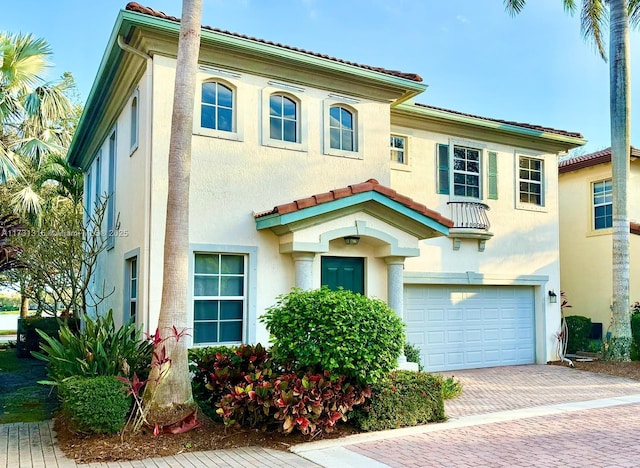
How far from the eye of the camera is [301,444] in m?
7.30

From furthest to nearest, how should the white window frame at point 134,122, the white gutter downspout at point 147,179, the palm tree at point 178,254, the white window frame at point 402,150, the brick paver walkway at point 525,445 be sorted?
the white window frame at point 402,150
the white window frame at point 134,122
the white gutter downspout at point 147,179
the palm tree at point 178,254
the brick paver walkway at point 525,445

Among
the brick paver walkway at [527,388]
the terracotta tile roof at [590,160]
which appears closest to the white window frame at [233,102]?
the brick paver walkway at [527,388]

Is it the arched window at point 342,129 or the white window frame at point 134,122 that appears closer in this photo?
the white window frame at point 134,122

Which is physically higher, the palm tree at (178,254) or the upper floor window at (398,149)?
the upper floor window at (398,149)

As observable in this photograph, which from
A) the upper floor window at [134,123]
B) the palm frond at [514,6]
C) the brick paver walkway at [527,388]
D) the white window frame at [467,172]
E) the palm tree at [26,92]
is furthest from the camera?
the palm frond at [514,6]

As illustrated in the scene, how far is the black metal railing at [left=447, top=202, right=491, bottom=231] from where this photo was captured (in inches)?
566

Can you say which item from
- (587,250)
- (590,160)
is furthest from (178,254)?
(590,160)

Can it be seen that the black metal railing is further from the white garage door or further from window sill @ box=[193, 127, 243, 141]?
window sill @ box=[193, 127, 243, 141]

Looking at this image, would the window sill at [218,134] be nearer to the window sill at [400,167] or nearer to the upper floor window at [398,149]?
the window sill at [400,167]

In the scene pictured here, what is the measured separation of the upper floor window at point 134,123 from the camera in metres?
11.0

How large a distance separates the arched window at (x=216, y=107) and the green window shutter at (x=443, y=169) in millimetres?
6010

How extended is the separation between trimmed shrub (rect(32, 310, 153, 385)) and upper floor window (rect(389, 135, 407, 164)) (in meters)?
7.88

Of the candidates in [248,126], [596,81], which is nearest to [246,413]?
[248,126]

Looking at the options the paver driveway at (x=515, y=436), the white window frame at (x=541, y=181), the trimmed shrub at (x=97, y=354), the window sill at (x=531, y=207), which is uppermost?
the white window frame at (x=541, y=181)
